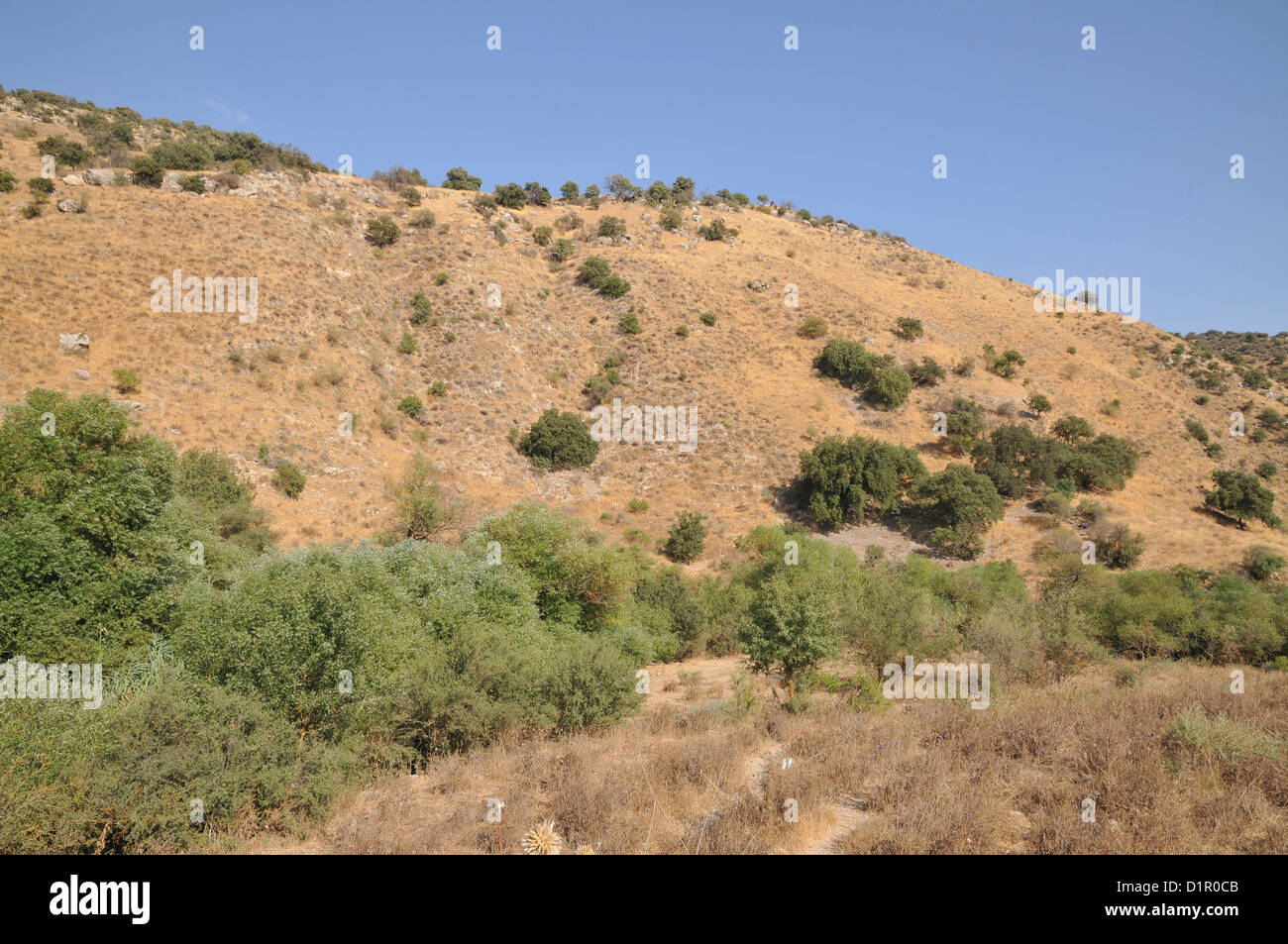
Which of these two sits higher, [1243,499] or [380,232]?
[380,232]

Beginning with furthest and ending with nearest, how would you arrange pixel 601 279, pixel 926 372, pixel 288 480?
pixel 601 279
pixel 926 372
pixel 288 480

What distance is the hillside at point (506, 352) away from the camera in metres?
25.0

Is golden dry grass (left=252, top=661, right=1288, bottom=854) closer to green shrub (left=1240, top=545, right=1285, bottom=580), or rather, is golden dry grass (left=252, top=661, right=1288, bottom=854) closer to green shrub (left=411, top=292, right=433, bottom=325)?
green shrub (left=1240, top=545, right=1285, bottom=580)

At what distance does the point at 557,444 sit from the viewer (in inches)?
1289

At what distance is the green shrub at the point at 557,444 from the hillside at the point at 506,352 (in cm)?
79

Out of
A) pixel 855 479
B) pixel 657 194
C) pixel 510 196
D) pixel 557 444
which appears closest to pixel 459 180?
pixel 510 196

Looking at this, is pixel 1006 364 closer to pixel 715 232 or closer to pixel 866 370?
pixel 866 370

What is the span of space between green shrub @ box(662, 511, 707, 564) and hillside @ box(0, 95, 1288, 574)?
3.01ft

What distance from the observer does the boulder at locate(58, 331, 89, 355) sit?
75.4 ft

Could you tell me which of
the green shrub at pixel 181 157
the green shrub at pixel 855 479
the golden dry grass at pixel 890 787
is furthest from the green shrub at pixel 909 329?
the green shrub at pixel 181 157

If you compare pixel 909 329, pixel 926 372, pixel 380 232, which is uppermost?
pixel 380 232

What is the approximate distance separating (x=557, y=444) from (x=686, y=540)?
9999 mm

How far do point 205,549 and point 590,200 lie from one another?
50.4 m

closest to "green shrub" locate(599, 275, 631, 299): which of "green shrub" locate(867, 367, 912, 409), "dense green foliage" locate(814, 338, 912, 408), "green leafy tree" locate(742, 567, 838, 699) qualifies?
"dense green foliage" locate(814, 338, 912, 408)
